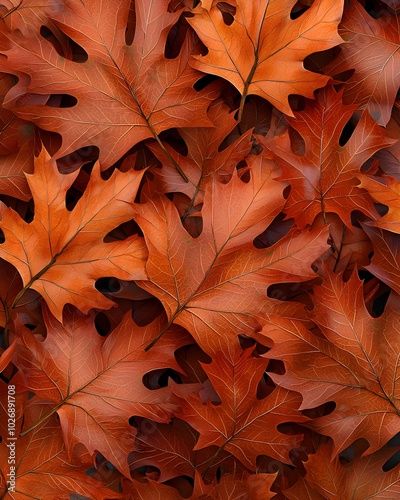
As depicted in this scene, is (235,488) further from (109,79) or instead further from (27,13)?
(27,13)

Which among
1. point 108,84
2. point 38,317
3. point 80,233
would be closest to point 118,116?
point 108,84

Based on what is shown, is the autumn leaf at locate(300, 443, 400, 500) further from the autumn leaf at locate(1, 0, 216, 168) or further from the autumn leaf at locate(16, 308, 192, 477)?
the autumn leaf at locate(1, 0, 216, 168)

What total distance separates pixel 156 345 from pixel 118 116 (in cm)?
27

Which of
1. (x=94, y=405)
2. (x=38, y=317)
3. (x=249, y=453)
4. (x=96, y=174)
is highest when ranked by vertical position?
(x=96, y=174)

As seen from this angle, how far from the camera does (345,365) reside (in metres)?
0.66

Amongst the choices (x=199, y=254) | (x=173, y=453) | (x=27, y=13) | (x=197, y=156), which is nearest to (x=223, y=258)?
(x=199, y=254)

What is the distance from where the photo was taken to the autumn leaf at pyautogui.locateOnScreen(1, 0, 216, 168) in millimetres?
650

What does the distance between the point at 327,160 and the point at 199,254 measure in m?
0.18

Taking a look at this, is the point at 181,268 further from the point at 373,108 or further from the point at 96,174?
the point at 373,108

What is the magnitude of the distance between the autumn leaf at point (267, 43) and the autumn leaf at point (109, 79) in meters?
0.03

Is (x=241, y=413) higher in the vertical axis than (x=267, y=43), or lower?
lower

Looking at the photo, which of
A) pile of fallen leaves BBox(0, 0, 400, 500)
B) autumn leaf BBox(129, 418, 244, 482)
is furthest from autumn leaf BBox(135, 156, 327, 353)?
autumn leaf BBox(129, 418, 244, 482)

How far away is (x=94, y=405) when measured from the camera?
2.18 feet

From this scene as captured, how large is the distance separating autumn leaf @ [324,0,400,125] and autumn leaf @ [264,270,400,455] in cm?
21
